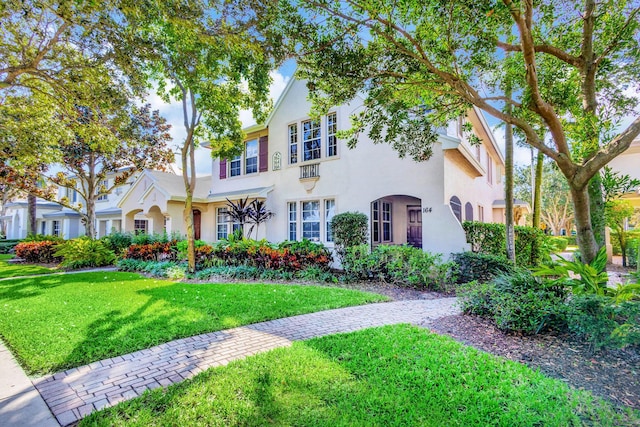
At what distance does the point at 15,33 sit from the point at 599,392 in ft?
44.0

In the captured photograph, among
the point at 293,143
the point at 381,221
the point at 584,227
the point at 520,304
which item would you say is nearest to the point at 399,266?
the point at 381,221

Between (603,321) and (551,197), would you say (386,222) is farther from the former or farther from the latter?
(551,197)

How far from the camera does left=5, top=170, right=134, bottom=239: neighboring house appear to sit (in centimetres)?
2823

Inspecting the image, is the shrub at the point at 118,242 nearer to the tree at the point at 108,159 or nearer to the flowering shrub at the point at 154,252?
the tree at the point at 108,159

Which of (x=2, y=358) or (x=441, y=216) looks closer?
(x=2, y=358)

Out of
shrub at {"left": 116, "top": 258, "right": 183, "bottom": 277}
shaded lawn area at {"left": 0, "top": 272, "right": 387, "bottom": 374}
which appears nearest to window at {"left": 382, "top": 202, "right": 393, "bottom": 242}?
shaded lawn area at {"left": 0, "top": 272, "right": 387, "bottom": 374}

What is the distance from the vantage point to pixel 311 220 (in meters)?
14.6

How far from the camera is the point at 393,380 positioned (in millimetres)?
3773

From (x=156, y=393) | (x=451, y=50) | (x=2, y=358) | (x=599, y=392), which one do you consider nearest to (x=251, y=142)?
(x=451, y=50)

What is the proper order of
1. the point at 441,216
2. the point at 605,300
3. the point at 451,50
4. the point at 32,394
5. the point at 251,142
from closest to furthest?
the point at 32,394
the point at 605,300
the point at 451,50
the point at 441,216
the point at 251,142

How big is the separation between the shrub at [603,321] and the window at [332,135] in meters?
10.5

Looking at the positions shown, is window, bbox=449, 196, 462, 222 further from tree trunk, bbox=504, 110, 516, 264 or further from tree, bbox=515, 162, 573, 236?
tree, bbox=515, 162, 573, 236

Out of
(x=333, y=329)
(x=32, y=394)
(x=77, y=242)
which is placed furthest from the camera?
(x=77, y=242)

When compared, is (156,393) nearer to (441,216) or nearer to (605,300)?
(605,300)
